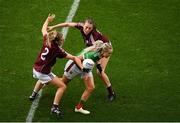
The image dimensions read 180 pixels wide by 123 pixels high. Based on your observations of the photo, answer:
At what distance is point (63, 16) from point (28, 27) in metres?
1.07

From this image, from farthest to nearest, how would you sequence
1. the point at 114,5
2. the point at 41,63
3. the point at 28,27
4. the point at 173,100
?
the point at 114,5
the point at 28,27
the point at 173,100
the point at 41,63

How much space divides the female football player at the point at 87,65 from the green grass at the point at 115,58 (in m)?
0.34

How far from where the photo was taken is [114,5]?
14.8 meters

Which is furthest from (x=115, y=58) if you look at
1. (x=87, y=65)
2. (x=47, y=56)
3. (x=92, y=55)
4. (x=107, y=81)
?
(x=47, y=56)

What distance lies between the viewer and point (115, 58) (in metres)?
12.4

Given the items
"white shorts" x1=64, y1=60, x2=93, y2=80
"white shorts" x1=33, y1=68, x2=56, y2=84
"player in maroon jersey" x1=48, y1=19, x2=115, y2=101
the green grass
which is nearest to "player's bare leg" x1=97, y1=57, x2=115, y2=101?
"player in maroon jersey" x1=48, y1=19, x2=115, y2=101

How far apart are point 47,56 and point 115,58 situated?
278cm

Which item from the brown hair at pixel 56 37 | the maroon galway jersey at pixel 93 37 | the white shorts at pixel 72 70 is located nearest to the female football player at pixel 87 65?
the white shorts at pixel 72 70

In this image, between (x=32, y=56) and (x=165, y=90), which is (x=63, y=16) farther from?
(x=165, y=90)

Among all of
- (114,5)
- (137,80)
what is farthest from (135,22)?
(137,80)

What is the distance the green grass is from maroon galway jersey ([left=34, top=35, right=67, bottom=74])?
88 cm

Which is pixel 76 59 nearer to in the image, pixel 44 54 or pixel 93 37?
pixel 44 54

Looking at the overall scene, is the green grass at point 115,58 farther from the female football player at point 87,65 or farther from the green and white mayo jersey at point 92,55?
the green and white mayo jersey at point 92,55

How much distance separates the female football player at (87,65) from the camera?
9.98 m
